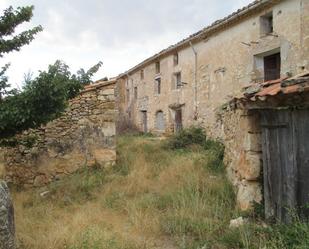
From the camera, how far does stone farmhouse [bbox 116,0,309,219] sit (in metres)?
5.74

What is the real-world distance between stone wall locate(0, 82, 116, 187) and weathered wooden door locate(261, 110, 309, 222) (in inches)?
196

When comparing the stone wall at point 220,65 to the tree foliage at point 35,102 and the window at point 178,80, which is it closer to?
the window at point 178,80

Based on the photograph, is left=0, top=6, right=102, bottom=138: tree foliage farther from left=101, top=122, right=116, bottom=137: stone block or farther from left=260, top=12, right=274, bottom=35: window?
left=260, top=12, right=274, bottom=35: window

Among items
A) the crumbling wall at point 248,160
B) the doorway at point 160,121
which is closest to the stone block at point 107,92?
the crumbling wall at point 248,160

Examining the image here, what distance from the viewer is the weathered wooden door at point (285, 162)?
15.5 ft

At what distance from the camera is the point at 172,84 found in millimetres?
19453

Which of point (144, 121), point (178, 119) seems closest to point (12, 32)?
point (178, 119)

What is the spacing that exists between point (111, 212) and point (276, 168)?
9.75 ft

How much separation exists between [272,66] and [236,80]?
5.17 feet

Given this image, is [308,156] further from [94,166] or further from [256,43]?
[256,43]

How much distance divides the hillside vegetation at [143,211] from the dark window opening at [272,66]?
521 centimetres

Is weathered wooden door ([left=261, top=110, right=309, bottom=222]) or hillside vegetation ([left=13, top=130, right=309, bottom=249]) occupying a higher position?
weathered wooden door ([left=261, top=110, right=309, bottom=222])

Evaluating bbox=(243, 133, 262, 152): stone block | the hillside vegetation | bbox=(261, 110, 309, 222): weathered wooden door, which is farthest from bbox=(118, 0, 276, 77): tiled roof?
bbox=(261, 110, 309, 222): weathered wooden door

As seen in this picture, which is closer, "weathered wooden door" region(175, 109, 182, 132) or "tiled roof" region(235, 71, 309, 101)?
"tiled roof" region(235, 71, 309, 101)
